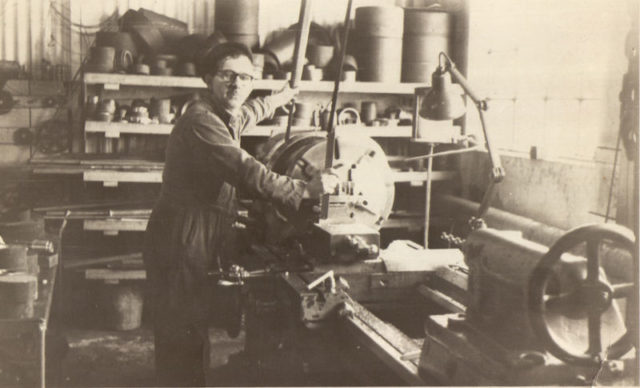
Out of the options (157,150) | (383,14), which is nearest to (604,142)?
(383,14)

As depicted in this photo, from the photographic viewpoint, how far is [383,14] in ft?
15.2

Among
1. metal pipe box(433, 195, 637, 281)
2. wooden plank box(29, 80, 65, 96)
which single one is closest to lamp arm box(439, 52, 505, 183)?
metal pipe box(433, 195, 637, 281)

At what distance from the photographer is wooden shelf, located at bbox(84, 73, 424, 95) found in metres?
4.21

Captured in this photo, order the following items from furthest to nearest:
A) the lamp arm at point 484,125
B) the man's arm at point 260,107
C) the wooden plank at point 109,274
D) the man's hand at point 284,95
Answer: the wooden plank at point 109,274 → the man's hand at point 284,95 → the man's arm at point 260,107 → the lamp arm at point 484,125

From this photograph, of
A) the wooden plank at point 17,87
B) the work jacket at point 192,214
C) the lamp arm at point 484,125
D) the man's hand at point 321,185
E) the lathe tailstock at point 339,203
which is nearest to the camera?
the lathe tailstock at point 339,203

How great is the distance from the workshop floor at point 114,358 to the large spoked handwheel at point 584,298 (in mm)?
2067

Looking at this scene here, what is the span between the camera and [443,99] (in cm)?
281

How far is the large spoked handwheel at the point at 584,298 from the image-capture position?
4.36 feet

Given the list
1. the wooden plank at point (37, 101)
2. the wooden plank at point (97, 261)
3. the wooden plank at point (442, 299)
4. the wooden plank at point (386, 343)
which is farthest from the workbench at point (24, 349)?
the wooden plank at point (37, 101)

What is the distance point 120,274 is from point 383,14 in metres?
2.27

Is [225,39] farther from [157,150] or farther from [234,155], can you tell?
[234,155]

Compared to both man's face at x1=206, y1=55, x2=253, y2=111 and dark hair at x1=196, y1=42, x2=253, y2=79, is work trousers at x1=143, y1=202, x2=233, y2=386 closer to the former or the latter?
man's face at x1=206, y1=55, x2=253, y2=111

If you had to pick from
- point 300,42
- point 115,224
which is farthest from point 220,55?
point 115,224

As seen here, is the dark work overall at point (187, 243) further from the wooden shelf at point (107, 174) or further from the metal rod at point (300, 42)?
the wooden shelf at point (107, 174)
